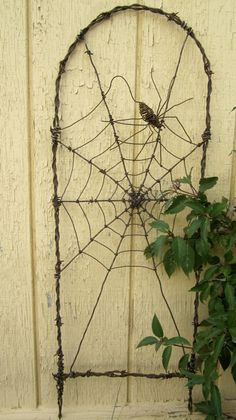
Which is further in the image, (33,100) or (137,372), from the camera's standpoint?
(137,372)

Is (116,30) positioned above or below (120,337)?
above

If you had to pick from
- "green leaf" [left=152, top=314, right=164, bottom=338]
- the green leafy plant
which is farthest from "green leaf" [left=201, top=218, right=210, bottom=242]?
"green leaf" [left=152, top=314, right=164, bottom=338]

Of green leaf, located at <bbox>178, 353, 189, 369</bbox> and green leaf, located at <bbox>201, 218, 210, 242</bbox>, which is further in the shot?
green leaf, located at <bbox>178, 353, 189, 369</bbox>

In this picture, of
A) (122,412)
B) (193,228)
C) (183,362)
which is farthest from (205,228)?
(122,412)

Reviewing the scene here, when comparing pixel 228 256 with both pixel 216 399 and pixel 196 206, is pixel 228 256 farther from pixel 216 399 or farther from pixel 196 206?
pixel 216 399

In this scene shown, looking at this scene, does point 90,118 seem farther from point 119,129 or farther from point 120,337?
point 120,337

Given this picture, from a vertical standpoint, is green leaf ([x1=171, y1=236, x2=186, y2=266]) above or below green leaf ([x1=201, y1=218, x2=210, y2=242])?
below

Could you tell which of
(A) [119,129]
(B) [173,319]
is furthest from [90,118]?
Answer: (B) [173,319]

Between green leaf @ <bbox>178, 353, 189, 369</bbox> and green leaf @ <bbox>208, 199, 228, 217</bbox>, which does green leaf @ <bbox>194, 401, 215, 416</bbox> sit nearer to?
green leaf @ <bbox>178, 353, 189, 369</bbox>
